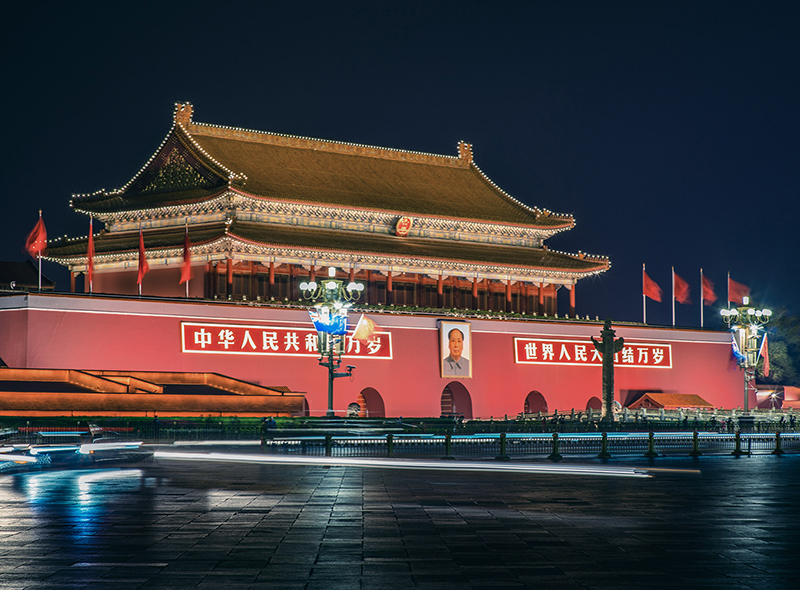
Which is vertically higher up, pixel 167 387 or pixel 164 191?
pixel 164 191

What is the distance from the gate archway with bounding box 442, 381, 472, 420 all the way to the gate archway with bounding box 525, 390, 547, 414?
142 inches

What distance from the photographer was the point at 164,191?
4547cm

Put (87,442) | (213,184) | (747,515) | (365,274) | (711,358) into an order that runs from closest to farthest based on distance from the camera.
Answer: (747,515) < (87,442) < (213,184) < (365,274) < (711,358)

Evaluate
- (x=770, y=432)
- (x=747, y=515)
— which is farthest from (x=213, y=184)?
(x=747, y=515)

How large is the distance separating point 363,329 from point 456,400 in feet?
23.1

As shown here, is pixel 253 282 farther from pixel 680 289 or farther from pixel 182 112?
pixel 680 289

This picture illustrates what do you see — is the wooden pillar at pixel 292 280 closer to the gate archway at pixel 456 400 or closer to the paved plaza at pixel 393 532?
the gate archway at pixel 456 400

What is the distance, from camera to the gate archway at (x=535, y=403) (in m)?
47.3

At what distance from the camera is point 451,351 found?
44.8 metres

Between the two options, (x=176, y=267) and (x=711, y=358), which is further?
(x=711, y=358)

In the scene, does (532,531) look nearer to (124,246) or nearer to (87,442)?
(87,442)

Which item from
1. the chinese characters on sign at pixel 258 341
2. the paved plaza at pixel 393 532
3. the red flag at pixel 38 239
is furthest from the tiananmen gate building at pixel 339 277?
the paved plaza at pixel 393 532

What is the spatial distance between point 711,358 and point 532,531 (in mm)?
42873

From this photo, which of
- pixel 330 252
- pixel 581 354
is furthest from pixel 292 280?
pixel 581 354
